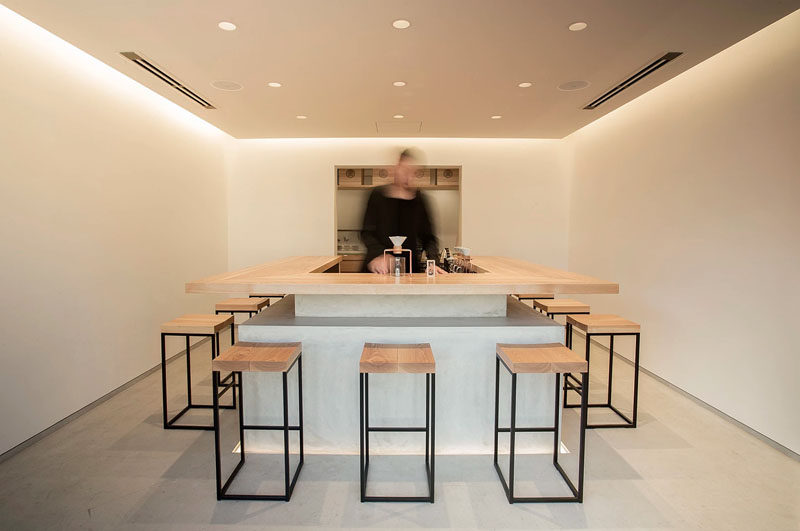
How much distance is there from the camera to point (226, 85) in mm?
3381

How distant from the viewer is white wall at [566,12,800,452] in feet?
8.32

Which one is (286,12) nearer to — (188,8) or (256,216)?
(188,8)

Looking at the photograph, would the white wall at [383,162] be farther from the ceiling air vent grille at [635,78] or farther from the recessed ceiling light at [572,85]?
the recessed ceiling light at [572,85]

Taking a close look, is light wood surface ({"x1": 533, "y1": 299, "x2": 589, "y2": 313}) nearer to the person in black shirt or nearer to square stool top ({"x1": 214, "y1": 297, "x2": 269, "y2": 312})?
the person in black shirt

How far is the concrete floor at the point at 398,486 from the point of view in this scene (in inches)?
74.5

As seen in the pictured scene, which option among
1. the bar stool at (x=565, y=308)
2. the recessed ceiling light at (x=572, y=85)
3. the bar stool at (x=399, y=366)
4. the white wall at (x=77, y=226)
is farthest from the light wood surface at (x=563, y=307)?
the white wall at (x=77, y=226)

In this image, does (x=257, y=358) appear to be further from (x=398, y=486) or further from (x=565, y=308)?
(x=565, y=308)

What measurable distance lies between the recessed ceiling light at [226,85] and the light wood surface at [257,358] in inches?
92.0

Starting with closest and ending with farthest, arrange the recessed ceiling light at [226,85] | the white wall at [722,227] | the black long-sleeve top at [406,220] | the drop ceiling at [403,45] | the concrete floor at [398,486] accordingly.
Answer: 1. the concrete floor at [398,486]
2. the drop ceiling at [403,45]
3. the white wall at [722,227]
4. the recessed ceiling light at [226,85]
5. the black long-sleeve top at [406,220]

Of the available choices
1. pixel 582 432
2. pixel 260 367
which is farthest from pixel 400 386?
pixel 582 432

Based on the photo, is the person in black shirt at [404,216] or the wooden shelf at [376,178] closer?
the person in black shirt at [404,216]

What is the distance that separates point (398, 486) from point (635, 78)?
11.8ft

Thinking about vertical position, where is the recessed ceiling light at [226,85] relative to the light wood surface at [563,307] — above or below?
above

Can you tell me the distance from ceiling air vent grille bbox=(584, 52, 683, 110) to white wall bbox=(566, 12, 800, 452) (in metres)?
0.44
